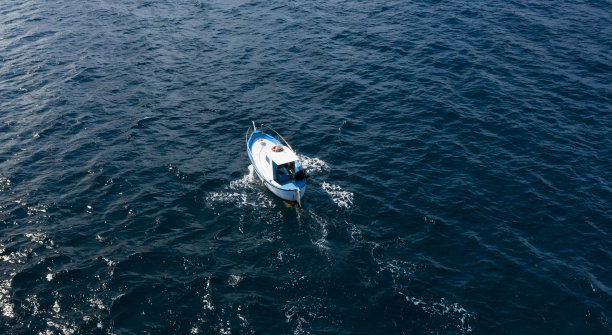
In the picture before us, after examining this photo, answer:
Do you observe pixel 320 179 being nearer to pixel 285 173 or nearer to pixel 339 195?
pixel 339 195

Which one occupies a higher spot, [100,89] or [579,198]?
Answer: [100,89]

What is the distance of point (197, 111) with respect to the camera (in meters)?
56.3

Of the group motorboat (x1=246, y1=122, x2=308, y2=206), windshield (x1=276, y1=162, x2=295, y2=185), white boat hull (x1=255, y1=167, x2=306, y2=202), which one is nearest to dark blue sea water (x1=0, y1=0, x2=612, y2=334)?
white boat hull (x1=255, y1=167, x2=306, y2=202)

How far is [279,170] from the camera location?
41.9 m

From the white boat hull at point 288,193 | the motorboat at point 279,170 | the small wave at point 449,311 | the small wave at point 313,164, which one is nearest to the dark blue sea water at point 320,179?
the small wave at point 449,311

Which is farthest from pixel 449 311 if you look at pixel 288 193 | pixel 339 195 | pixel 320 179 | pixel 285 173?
pixel 285 173

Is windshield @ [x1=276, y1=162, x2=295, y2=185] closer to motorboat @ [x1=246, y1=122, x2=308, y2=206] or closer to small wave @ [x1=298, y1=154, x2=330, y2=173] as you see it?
motorboat @ [x1=246, y1=122, x2=308, y2=206]

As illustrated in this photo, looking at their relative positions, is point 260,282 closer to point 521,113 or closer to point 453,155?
point 453,155

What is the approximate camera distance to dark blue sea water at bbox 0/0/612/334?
31.7 metres

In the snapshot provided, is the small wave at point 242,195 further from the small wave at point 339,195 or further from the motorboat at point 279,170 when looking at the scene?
the small wave at point 339,195

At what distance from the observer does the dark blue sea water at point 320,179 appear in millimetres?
31734

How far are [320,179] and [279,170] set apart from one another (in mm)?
5399

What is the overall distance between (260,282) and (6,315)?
19.8 m

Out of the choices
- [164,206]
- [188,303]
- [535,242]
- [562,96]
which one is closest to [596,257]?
[535,242]
